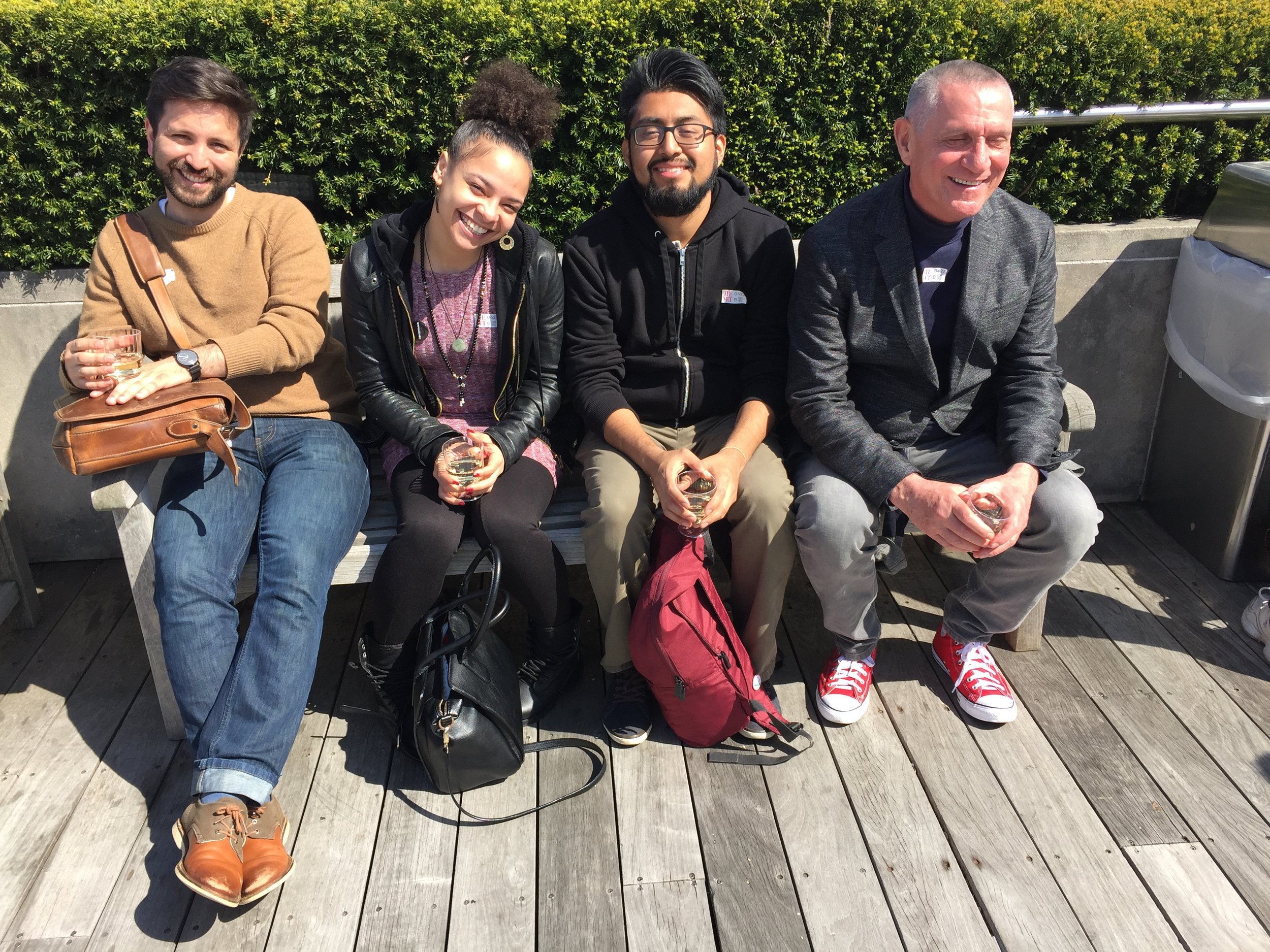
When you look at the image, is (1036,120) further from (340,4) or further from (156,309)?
(156,309)

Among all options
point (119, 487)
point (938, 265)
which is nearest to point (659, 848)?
point (119, 487)

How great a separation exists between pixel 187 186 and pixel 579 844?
203 centimetres

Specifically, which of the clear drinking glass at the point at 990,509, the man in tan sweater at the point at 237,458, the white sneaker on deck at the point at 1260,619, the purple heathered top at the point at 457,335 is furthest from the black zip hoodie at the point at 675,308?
the white sneaker on deck at the point at 1260,619

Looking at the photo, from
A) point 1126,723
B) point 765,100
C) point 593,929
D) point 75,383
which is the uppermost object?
point 765,100

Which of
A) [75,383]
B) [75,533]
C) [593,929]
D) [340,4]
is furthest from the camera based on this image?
[75,533]

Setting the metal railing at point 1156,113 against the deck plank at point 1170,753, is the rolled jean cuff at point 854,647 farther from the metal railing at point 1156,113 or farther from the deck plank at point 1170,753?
the metal railing at point 1156,113

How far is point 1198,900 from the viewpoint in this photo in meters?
2.15

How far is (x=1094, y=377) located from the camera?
3.69 meters

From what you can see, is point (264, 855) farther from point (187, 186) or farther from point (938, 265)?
point (938, 265)

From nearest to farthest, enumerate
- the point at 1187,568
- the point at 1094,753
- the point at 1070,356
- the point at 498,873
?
1. the point at 498,873
2. the point at 1094,753
3. the point at 1187,568
4. the point at 1070,356

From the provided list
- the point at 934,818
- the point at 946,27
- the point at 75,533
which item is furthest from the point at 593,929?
the point at 946,27

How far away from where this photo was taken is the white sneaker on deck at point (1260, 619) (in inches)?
117

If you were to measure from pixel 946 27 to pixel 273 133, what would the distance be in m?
2.33

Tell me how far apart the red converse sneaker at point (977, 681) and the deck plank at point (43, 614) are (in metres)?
2.84
